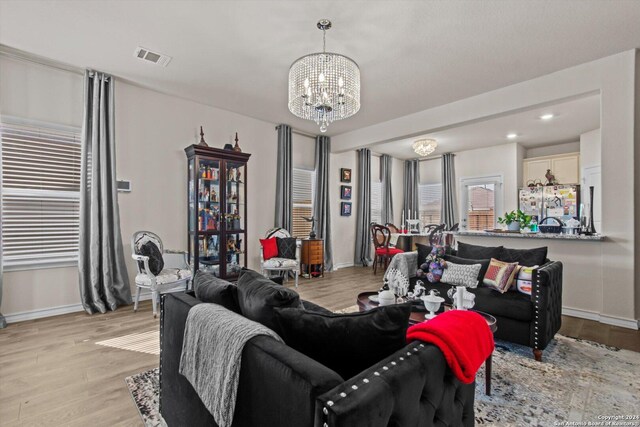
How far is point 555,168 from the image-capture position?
667cm

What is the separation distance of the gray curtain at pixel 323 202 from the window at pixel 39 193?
12.7ft

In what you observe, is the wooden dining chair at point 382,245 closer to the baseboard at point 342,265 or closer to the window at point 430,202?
the baseboard at point 342,265

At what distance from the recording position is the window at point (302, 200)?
6.09 metres

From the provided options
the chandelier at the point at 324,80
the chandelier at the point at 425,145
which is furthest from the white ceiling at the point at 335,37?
the chandelier at the point at 425,145

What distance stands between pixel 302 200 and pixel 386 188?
2.72 meters

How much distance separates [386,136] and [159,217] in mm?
3872

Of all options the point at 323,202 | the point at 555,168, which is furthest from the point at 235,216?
the point at 555,168

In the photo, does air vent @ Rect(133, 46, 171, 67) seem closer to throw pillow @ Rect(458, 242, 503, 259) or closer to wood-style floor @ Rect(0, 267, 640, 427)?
wood-style floor @ Rect(0, 267, 640, 427)

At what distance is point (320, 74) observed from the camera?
2.73m

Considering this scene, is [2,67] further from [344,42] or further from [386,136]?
[386,136]

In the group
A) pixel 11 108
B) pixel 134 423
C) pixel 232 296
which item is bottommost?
pixel 134 423

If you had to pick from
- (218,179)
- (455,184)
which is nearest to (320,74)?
(218,179)

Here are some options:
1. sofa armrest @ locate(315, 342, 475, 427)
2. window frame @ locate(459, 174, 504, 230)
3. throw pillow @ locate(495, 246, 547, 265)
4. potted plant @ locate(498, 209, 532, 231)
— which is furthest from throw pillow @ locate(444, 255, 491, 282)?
window frame @ locate(459, 174, 504, 230)

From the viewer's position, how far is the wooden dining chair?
599 centimetres
